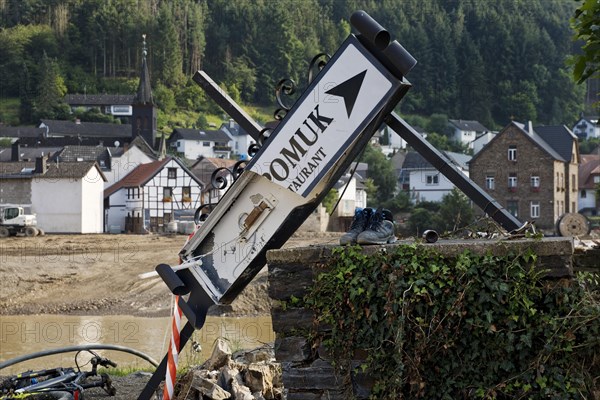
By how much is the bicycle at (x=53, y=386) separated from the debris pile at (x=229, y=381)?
922mm

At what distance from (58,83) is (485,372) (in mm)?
128739

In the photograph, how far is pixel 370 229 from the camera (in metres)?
5.20

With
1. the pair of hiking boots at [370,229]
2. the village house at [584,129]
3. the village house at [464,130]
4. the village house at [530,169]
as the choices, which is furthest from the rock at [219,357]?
the village house at [584,129]

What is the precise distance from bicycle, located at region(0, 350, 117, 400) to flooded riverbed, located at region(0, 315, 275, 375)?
6.37m

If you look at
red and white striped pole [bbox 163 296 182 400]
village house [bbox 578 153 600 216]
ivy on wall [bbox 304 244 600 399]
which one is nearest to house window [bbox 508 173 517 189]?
village house [bbox 578 153 600 216]

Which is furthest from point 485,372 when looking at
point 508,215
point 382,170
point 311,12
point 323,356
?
point 311,12

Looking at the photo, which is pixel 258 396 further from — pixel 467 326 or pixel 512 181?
pixel 512 181

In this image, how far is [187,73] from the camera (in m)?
135

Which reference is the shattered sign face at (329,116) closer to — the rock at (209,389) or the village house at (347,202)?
the rock at (209,389)

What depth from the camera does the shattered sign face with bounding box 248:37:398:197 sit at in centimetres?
530

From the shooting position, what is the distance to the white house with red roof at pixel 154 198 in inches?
2483

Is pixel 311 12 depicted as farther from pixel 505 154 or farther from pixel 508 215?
pixel 508 215

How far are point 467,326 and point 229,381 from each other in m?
2.45

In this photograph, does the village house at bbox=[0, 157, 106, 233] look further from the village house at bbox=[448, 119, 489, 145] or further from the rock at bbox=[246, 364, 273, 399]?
the village house at bbox=[448, 119, 489, 145]
